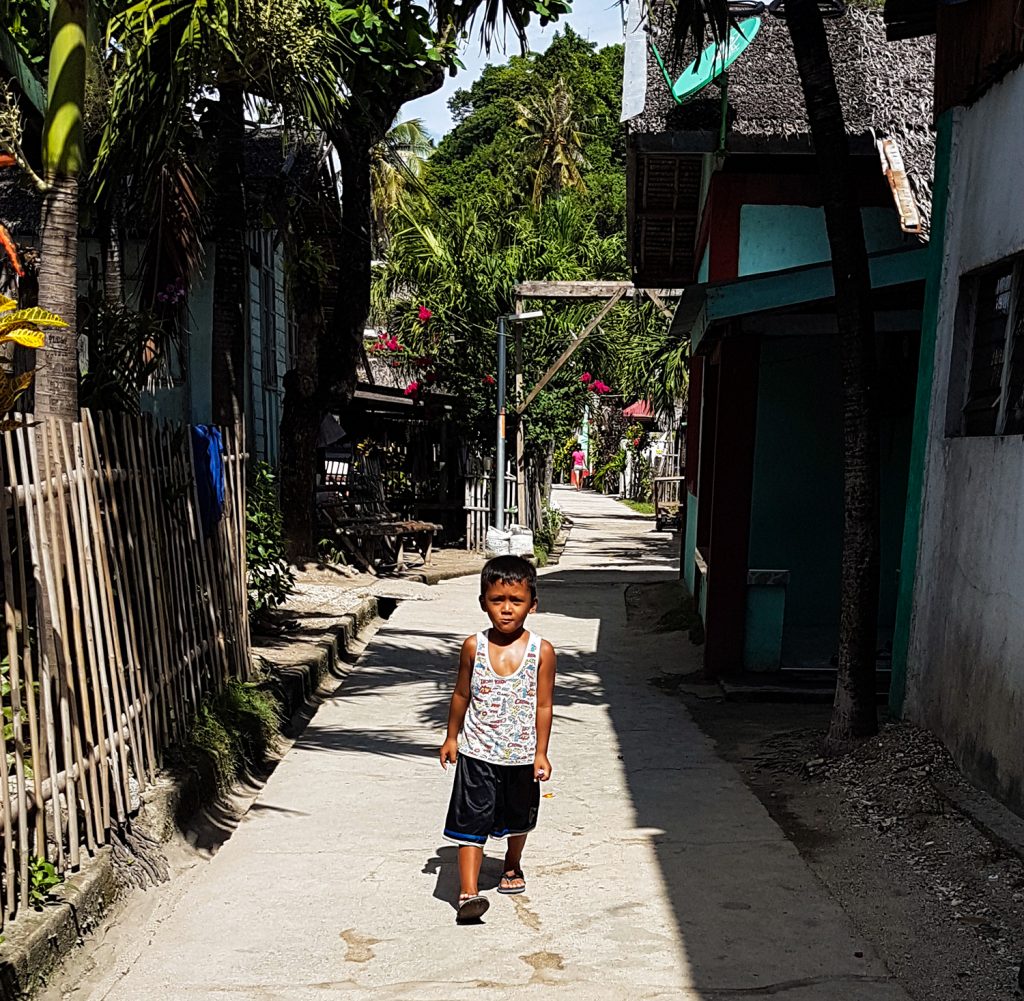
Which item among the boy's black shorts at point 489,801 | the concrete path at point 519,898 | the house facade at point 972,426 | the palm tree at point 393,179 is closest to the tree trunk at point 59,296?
the concrete path at point 519,898

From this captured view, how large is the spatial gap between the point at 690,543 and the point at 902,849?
356 inches

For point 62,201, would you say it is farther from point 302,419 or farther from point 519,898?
point 302,419

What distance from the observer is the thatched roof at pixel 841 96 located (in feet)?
29.3

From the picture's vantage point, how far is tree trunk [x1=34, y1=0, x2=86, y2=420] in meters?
5.38

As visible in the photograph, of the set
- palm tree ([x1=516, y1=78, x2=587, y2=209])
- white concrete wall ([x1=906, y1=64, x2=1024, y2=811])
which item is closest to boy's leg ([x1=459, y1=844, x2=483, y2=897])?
white concrete wall ([x1=906, y1=64, x2=1024, y2=811])

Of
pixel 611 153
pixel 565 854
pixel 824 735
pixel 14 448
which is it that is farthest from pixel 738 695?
pixel 611 153

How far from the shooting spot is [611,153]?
52.2m

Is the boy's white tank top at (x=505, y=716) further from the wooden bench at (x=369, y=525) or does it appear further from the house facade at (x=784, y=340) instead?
the wooden bench at (x=369, y=525)

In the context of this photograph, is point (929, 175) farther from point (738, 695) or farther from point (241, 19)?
point (241, 19)

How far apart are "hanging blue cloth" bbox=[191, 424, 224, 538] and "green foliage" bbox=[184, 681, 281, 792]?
1.00 metres

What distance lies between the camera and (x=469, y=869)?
4.49 metres

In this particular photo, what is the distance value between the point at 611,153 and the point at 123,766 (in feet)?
165

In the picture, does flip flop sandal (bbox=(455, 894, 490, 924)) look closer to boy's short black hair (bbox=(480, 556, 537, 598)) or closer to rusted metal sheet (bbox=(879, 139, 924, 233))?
boy's short black hair (bbox=(480, 556, 537, 598))

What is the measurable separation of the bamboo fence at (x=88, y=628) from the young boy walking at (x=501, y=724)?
1.30 m
